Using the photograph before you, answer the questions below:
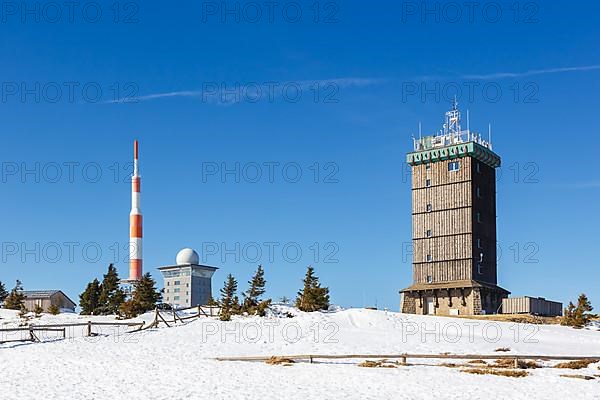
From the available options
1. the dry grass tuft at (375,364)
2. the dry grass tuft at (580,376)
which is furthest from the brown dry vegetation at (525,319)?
the dry grass tuft at (375,364)

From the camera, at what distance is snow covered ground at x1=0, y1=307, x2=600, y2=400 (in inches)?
Result: 1120

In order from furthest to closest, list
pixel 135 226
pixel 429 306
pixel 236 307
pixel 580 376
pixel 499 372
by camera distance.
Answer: pixel 135 226
pixel 429 306
pixel 236 307
pixel 499 372
pixel 580 376

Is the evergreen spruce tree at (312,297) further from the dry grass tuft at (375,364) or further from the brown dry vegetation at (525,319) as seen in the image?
the dry grass tuft at (375,364)

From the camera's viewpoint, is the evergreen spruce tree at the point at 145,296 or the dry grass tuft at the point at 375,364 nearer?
the dry grass tuft at the point at 375,364

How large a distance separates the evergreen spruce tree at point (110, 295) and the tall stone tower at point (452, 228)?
89.1ft

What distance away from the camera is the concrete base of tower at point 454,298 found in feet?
227

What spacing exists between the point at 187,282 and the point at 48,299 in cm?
4633

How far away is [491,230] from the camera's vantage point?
2970 inches

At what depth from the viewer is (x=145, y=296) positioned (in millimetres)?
62625

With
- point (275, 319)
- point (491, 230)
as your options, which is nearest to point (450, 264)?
point (491, 230)

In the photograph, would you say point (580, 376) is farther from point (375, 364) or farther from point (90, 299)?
point (90, 299)

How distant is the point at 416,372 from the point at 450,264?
39.7 m

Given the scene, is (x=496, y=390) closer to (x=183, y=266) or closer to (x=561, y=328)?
(x=561, y=328)

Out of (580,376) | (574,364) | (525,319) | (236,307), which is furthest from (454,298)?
(580,376)
